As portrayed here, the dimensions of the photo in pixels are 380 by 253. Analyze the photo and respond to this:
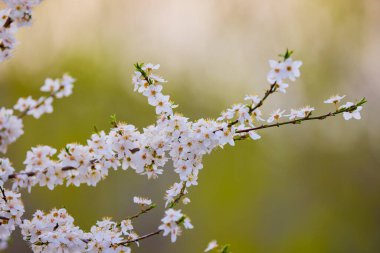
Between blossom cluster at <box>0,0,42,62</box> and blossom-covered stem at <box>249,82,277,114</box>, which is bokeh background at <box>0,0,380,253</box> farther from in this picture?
blossom cluster at <box>0,0,42,62</box>

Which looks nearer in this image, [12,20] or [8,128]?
[8,128]

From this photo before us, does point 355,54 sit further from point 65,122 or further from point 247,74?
point 65,122

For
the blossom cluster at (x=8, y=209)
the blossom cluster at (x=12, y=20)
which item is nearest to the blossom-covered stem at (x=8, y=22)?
the blossom cluster at (x=12, y=20)

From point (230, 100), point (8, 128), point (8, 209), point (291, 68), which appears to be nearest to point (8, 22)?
point (8, 128)

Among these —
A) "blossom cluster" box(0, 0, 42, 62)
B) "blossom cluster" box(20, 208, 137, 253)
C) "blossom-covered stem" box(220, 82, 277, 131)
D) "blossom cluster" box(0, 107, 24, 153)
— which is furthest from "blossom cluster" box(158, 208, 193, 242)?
"blossom cluster" box(0, 0, 42, 62)

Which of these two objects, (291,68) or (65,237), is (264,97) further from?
(65,237)

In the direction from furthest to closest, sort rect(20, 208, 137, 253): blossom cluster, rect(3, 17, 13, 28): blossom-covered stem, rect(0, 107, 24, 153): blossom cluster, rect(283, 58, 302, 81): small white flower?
rect(20, 208, 137, 253): blossom cluster → rect(3, 17, 13, 28): blossom-covered stem → rect(283, 58, 302, 81): small white flower → rect(0, 107, 24, 153): blossom cluster

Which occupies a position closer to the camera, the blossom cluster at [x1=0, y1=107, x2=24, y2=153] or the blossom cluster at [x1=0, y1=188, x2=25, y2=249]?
the blossom cluster at [x1=0, y1=107, x2=24, y2=153]
